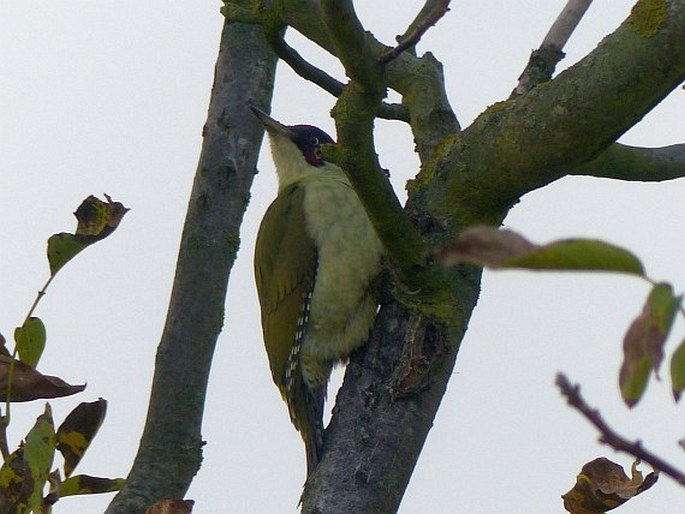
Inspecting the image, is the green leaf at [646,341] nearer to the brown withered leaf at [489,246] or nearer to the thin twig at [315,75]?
the brown withered leaf at [489,246]

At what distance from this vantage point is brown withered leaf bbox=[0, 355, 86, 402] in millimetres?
1887

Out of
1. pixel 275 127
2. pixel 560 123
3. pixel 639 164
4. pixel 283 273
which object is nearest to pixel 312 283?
pixel 283 273

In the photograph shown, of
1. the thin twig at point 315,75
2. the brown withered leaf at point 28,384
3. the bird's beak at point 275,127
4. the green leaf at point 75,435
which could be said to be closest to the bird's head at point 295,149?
the bird's beak at point 275,127

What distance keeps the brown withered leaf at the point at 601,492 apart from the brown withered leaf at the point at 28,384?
2.78 ft

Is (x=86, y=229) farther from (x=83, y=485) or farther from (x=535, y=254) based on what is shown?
(x=535, y=254)

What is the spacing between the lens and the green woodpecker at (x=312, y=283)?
4.07m

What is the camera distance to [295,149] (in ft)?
16.6

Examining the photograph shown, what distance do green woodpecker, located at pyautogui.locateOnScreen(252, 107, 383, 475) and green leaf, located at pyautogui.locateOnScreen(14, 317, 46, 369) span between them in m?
1.98

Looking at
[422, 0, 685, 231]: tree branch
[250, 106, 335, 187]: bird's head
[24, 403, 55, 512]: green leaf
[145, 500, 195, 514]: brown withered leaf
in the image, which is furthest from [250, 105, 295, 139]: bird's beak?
[145, 500, 195, 514]: brown withered leaf

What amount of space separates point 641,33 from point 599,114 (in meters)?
0.18

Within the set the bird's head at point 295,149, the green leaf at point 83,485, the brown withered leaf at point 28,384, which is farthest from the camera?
the bird's head at point 295,149

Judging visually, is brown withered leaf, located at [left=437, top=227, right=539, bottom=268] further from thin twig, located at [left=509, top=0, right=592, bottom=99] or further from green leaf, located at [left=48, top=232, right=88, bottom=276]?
thin twig, located at [left=509, top=0, right=592, bottom=99]

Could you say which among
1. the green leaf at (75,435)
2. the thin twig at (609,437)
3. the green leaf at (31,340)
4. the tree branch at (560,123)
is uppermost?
the tree branch at (560,123)

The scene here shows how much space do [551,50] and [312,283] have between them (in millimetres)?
1641
